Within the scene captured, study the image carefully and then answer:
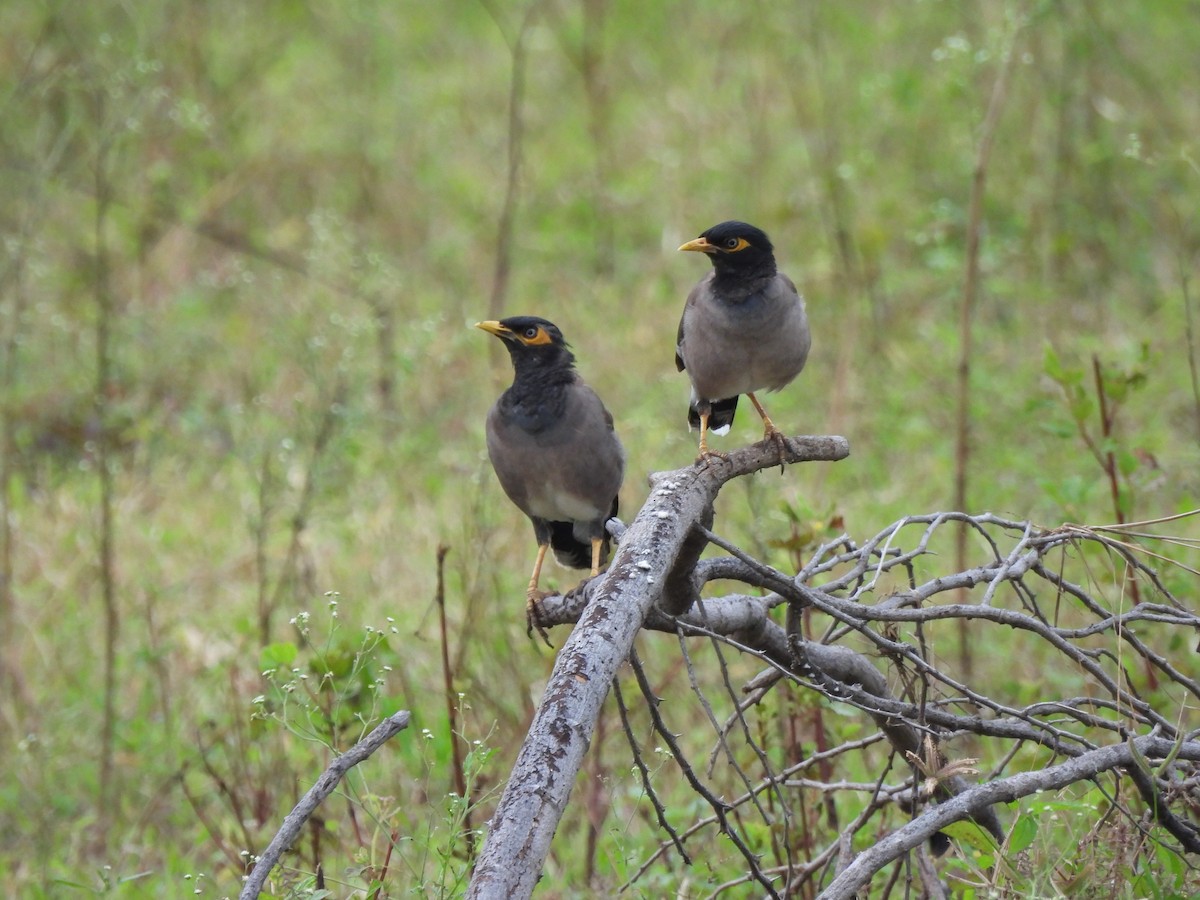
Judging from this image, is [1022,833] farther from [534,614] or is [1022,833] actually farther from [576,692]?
[534,614]

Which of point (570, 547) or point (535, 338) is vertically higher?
point (535, 338)

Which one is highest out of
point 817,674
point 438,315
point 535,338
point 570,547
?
point 438,315

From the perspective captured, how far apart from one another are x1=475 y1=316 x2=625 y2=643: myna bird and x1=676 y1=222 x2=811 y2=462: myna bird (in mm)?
356

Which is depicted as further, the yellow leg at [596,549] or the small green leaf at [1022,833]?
the yellow leg at [596,549]

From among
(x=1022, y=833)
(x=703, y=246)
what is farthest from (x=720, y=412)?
(x=1022, y=833)

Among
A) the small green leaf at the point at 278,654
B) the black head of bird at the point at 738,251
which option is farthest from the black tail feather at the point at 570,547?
the small green leaf at the point at 278,654

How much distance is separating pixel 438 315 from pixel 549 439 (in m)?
2.05

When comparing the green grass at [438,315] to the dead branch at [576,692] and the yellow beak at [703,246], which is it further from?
the dead branch at [576,692]

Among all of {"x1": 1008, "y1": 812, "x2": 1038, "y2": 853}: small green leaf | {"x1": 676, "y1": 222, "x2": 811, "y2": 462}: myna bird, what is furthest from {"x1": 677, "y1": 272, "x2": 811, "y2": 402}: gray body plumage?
{"x1": 1008, "y1": 812, "x2": 1038, "y2": 853}: small green leaf

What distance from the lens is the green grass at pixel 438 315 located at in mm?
5375

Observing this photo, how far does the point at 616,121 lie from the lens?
39.0ft

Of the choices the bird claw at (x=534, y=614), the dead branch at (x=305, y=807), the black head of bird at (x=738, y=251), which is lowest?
the dead branch at (x=305, y=807)

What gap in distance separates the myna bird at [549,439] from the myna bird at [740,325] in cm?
36

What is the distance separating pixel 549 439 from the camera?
14.7ft
